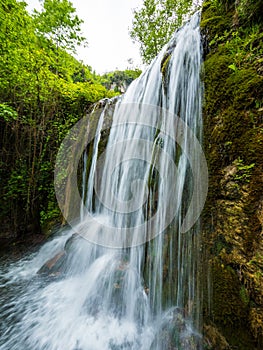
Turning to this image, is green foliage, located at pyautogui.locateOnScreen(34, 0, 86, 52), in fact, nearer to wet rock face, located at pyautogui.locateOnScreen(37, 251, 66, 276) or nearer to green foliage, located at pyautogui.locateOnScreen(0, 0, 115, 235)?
green foliage, located at pyautogui.locateOnScreen(0, 0, 115, 235)

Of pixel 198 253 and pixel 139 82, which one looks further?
pixel 139 82

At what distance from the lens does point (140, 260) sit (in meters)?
2.79

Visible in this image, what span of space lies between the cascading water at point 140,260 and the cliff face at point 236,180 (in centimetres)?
19

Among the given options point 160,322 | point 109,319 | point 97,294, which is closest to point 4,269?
point 97,294

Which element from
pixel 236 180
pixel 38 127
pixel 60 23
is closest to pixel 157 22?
pixel 60 23

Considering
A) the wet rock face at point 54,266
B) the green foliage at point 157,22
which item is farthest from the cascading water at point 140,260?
the green foliage at point 157,22

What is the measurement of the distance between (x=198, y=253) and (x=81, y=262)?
9.00 feet

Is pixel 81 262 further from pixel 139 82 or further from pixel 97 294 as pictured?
pixel 139 82

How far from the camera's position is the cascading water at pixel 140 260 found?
2057 millimetres

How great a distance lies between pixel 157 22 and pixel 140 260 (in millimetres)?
12298

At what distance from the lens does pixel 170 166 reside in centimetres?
252

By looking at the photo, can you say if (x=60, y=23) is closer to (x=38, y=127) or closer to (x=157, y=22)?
(x=38, y=127)

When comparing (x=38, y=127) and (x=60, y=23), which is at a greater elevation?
(x=60, y=23)

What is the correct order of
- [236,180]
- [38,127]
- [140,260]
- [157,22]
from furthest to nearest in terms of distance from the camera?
[157,22] < [38,127] < [140,260] < [236,180]
